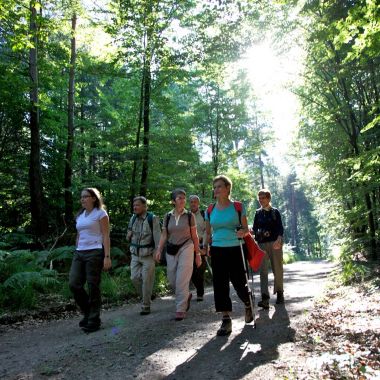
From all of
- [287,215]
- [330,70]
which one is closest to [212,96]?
[330,70]

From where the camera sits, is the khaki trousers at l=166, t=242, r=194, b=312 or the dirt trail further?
the khaki trousers at l=166, t=242, r=194, b=312

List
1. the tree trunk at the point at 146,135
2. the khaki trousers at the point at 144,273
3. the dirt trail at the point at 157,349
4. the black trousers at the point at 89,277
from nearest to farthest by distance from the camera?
the dirt trail at the point at 157,349, the black trousers at the point at 89,277, the khaki trousers at the point at 144,273, the tree trunk at the point at 146,135

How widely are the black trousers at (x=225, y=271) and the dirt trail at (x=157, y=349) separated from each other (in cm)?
50

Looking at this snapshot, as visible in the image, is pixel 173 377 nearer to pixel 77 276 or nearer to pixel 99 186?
pixel 77 276

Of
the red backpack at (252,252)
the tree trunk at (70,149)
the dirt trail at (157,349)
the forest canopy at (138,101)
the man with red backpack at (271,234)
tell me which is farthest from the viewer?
the tree trunk at (70,149)

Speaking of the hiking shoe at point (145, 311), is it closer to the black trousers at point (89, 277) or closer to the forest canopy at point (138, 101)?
the black trousers at point (89, 277)

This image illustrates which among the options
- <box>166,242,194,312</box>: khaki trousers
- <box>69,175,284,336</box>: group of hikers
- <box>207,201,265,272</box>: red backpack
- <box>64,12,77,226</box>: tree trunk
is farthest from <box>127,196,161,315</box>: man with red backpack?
<box>64,12,77,226</box>: tree trunk

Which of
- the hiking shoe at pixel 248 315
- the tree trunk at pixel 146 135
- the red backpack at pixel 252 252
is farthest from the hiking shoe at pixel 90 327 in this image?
the tree trunk at pixel 146 135

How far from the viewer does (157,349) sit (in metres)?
5.10

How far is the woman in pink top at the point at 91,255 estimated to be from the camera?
20.2 ft

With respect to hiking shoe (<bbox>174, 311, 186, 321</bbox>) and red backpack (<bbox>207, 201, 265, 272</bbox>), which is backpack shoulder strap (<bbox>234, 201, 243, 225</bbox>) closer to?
red backpack (<bbox>207, 201, 265, 272</bbox>)

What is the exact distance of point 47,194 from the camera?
16.1 metres

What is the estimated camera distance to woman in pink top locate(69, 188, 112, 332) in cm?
616

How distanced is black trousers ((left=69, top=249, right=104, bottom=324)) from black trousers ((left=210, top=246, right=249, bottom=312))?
6.02 feet
